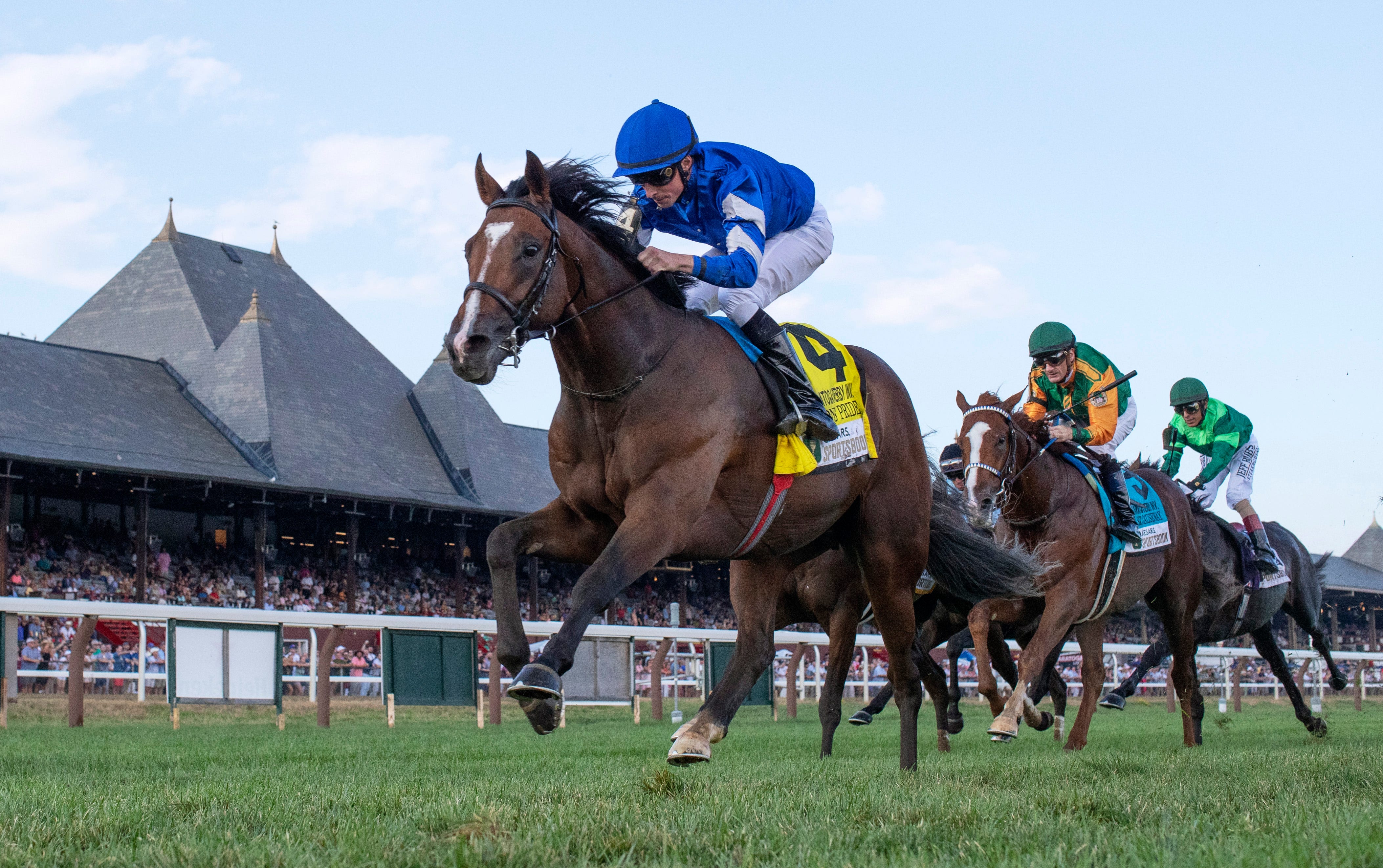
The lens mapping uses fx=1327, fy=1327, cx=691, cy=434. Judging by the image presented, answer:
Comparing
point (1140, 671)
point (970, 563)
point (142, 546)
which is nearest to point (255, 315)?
point (142, 546)

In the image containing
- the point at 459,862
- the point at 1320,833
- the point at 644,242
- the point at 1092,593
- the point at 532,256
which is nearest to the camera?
the point at 459,862

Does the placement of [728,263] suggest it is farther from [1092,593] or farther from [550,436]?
[1092,593]

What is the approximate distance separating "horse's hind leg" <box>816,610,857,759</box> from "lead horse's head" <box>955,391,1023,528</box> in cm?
89

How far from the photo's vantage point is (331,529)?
30.0 metres

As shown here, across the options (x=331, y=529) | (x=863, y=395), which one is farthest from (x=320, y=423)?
(x=863, y=395)

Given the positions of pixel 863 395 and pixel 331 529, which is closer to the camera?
pixel 863 395

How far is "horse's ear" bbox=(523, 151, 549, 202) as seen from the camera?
4.34m

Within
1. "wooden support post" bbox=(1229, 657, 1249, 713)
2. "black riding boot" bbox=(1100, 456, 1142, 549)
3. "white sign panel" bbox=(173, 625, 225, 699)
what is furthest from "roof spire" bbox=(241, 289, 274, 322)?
"black riding boot" bbox=(1100, 456, 1142, 549)

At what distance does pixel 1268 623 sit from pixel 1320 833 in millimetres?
8553

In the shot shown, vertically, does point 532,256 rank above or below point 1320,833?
above

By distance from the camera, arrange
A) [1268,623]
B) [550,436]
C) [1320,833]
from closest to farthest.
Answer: [1320,833], [550,436], [1268,623]

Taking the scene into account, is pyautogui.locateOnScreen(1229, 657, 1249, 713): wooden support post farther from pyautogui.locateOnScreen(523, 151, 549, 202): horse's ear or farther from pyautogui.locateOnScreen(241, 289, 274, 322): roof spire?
pyautogui.locateOnScreen(241, 289, 274, 322): roof spire

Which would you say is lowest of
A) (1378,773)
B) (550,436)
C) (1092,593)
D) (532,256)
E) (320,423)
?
(1378,773)

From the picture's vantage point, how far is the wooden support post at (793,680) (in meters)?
15.4
